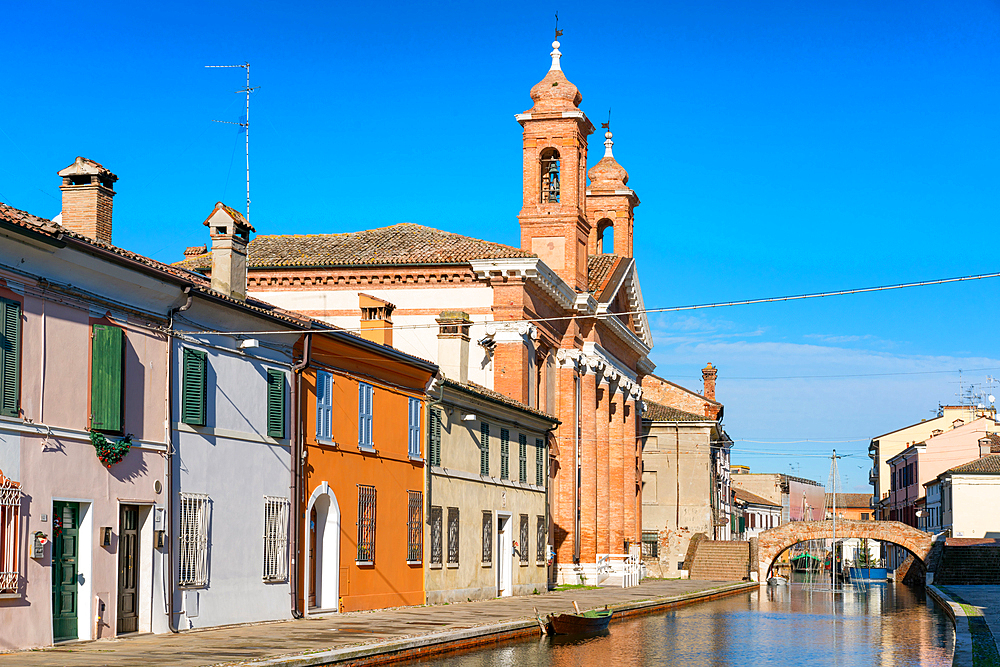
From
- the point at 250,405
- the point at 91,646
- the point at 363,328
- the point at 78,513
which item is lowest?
the point at 91,646

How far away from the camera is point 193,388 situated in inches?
800

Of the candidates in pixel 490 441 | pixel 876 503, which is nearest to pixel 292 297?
pixel 490 441

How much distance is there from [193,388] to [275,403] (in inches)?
111

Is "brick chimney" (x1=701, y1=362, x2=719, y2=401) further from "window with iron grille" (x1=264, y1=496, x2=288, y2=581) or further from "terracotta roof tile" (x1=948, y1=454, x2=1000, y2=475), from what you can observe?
"window with iron grille" (x1=264, y1=496, x2=288, y2=581)

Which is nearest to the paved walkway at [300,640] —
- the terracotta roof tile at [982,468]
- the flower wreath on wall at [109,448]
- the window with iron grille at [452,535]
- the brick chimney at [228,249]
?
the window with iron grille at [452,535]

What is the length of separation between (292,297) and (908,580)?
46298 mm

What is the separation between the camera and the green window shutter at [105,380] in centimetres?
1788

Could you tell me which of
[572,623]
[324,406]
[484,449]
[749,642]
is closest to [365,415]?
[324,406]

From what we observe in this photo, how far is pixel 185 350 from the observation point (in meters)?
20.2

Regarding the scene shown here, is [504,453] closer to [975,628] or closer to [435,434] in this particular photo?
[435,434]

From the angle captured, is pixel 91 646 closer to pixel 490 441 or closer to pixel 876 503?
pixel 490 441

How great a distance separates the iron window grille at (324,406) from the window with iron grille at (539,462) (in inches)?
564

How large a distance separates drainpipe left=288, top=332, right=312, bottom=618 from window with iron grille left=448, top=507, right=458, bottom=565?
24.6ft

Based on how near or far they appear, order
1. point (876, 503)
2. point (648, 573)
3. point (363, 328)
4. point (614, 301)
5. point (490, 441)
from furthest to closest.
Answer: point (876, 503) < point (648, 573) < point (614, 301) < point (363, 328) < point (490, 441)
